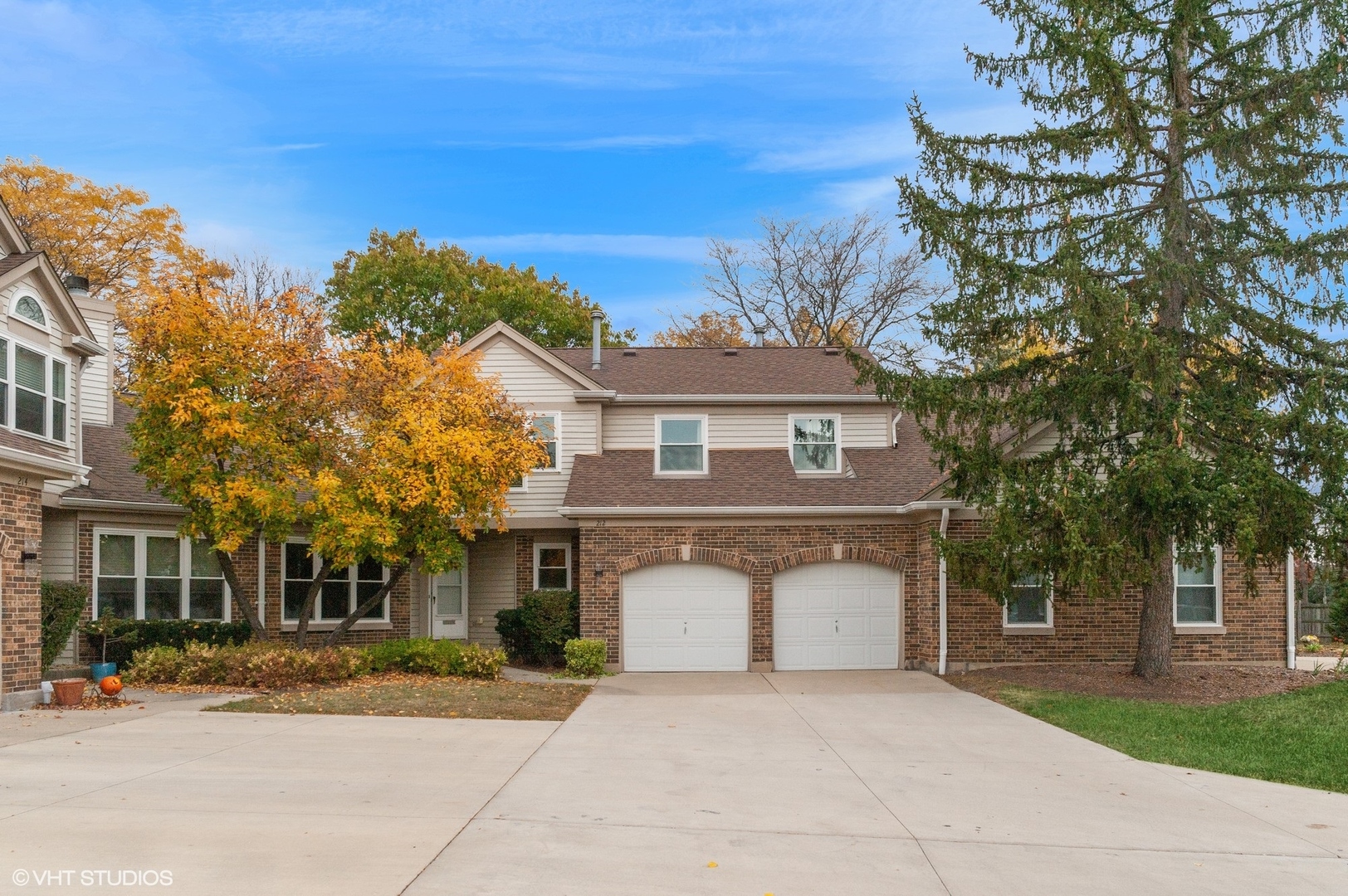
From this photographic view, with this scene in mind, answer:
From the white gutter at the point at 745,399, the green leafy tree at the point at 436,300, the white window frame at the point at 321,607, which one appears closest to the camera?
the white window frame at the point at 321,607

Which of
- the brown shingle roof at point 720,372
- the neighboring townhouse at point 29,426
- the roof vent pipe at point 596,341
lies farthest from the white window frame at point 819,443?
the neighboring townhouse at point 29,426

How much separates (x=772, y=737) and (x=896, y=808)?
3.90 m

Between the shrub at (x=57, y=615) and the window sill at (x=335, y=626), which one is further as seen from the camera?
the window sill at (x=335, y=626)

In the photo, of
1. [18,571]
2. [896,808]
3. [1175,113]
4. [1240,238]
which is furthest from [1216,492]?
[18,571]

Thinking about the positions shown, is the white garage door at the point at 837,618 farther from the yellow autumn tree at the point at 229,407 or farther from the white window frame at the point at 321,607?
the yellow autumn tree at the point at 229,407

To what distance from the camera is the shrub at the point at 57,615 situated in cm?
1698

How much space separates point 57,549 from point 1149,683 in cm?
1727

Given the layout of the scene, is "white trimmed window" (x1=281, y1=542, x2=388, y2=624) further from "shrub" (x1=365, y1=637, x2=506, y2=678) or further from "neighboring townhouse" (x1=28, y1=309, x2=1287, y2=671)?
"shrub" (x1=365, y1=637, x2=506, y2=678)

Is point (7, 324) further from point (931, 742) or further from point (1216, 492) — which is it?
point (1216, 492)

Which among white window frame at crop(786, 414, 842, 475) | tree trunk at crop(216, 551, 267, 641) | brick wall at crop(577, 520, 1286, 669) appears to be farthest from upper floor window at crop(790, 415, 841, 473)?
tree trunk at crop(216, 551, 267, 641)

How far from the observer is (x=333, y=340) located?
19.4 metres

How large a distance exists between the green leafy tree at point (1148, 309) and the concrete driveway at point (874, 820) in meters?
3.48

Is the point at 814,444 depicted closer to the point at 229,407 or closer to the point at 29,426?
the point at 229,407

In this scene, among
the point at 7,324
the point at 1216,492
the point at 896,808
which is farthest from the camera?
the point at 7,324
